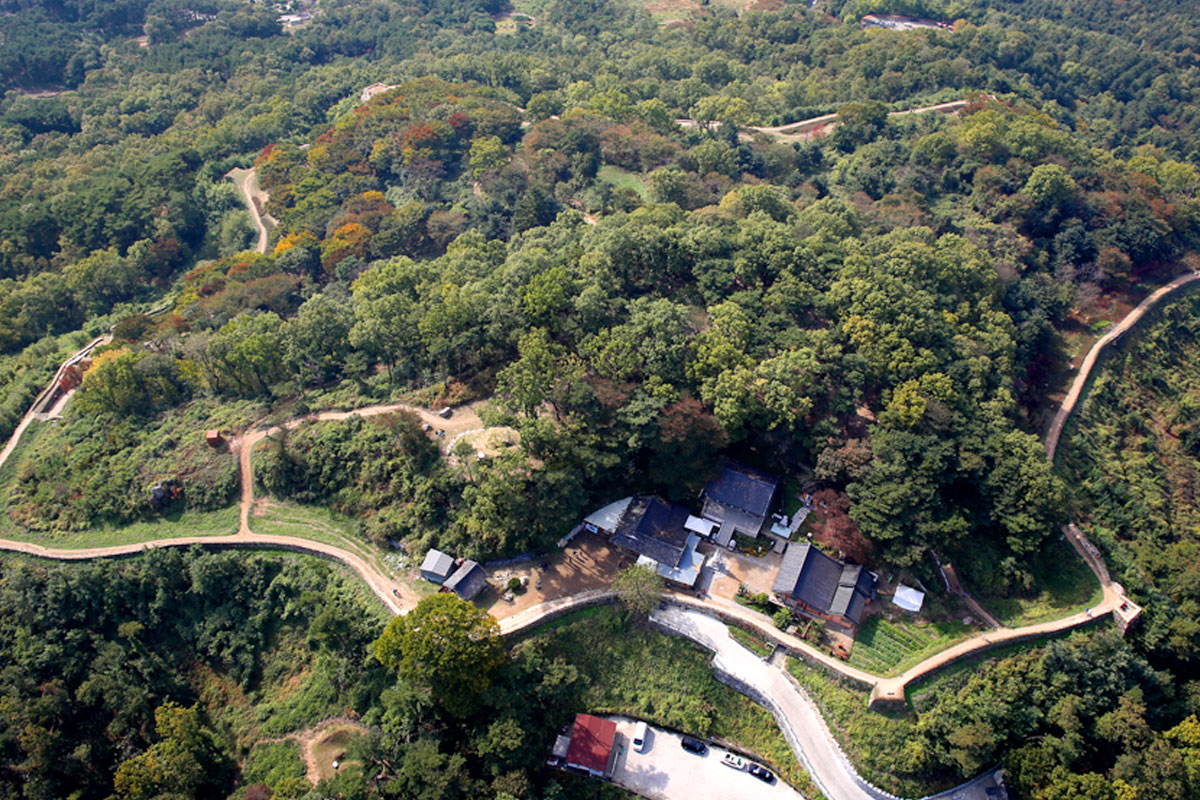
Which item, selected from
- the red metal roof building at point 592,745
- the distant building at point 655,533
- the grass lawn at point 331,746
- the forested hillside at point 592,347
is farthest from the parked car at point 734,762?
the grass lawn at point 331,746

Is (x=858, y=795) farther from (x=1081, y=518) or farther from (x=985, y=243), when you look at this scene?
(x=985, y=243)

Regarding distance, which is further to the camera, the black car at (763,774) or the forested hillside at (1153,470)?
the forested hillside at (1153,470)

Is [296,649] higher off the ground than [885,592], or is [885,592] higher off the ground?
[885,592]

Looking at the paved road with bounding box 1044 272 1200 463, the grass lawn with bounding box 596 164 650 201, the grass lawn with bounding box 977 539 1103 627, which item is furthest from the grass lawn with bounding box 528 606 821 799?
the grass lawn with bounding box 596 164 650 201

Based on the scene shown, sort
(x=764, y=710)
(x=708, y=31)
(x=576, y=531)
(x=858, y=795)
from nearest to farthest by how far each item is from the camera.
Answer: (x=858, y=795)
(x=764, y=710)
(x=576, y=531)
(x=708, y=31)

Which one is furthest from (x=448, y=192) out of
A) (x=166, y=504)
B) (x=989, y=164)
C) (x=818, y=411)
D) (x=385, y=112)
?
(x=989, y=164)

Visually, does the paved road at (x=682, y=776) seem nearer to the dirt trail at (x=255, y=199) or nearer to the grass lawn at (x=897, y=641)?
the grass lawn at (x=897, y=641)

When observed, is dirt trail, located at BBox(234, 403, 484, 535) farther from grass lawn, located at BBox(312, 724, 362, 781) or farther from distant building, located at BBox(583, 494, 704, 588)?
grass lawn, located at BBox(312, 724, 362, 781)
